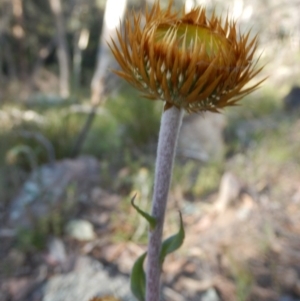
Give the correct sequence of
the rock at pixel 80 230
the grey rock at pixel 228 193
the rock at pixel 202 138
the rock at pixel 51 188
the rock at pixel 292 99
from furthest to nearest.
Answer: the rock at pixel 292 99, the rock at pixel 202 138, the grey rock at pixel 228 193, the rock at pixel 51 188, the rock at pixel 80 230

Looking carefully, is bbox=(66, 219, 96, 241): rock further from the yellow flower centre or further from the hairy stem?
the yellow flower centre

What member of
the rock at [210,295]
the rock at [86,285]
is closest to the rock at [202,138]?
the rock at [210,295]

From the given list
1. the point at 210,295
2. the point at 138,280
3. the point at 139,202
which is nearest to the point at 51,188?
the point at 139,202

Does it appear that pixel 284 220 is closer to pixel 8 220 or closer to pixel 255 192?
pixel 255 192

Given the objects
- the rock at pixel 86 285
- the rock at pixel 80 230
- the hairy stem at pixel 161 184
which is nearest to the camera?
the hairy stem at pixel 161 184

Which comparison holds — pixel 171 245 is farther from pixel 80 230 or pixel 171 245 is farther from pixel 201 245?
pixel 80 230

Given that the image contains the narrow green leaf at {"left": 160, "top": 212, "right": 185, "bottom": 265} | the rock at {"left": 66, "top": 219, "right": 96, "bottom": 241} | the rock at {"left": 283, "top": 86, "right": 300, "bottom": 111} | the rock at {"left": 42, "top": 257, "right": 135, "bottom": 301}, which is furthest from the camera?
the rock at {"left": 283, "top": 86, "right": 300, "bottom": 111}

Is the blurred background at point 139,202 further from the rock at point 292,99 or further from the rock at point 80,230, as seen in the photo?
the rock at point 292,99

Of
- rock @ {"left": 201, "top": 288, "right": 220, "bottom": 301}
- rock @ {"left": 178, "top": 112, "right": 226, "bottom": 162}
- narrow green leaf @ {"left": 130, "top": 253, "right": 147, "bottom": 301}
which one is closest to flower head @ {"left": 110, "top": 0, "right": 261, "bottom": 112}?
narrow green leaf @ {"left": 130, "top": 253, "right": 147, "bottom": 301}

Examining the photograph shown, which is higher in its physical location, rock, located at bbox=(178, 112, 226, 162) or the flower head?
the flower head
